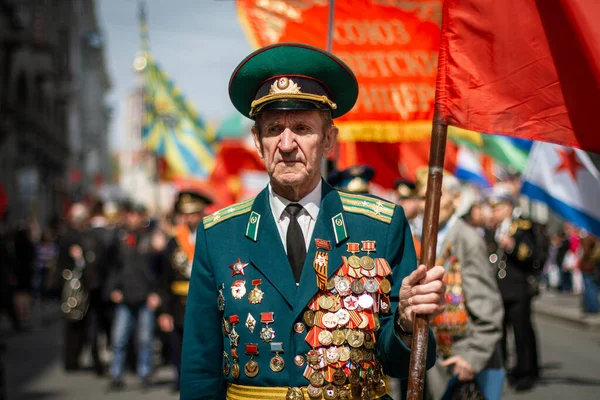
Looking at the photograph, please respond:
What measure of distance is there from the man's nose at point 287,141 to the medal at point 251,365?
68 centimetres

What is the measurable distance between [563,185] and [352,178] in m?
2.56

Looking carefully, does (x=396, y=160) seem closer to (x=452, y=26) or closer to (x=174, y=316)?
(x=174, y=316)

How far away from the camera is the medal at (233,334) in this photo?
123 inches

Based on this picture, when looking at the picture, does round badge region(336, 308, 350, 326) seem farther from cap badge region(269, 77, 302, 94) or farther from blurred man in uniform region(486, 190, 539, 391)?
blurred man in uniform region(486, 190, 539, 391)

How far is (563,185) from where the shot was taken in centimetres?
891

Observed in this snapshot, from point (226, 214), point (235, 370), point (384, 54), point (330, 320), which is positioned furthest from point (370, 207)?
point (384, 54)

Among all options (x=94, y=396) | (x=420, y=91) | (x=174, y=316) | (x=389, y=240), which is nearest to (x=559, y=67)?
(x=389, y=240)

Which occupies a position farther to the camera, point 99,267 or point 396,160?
point 99,267

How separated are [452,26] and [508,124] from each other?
416 mm

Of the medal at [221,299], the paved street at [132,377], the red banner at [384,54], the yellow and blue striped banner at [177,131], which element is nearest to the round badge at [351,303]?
the medal at [221,299]

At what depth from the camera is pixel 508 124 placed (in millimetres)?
3334

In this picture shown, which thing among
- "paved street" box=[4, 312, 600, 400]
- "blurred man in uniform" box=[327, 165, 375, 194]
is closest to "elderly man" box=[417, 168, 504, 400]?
"blurred man in uniform" box=[327, 165, 375, 194]

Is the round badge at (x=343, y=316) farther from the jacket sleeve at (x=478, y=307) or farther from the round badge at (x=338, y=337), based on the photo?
the jacket sleeve at (x=478, y=307)

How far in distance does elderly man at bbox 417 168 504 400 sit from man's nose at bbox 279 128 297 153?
239cm
